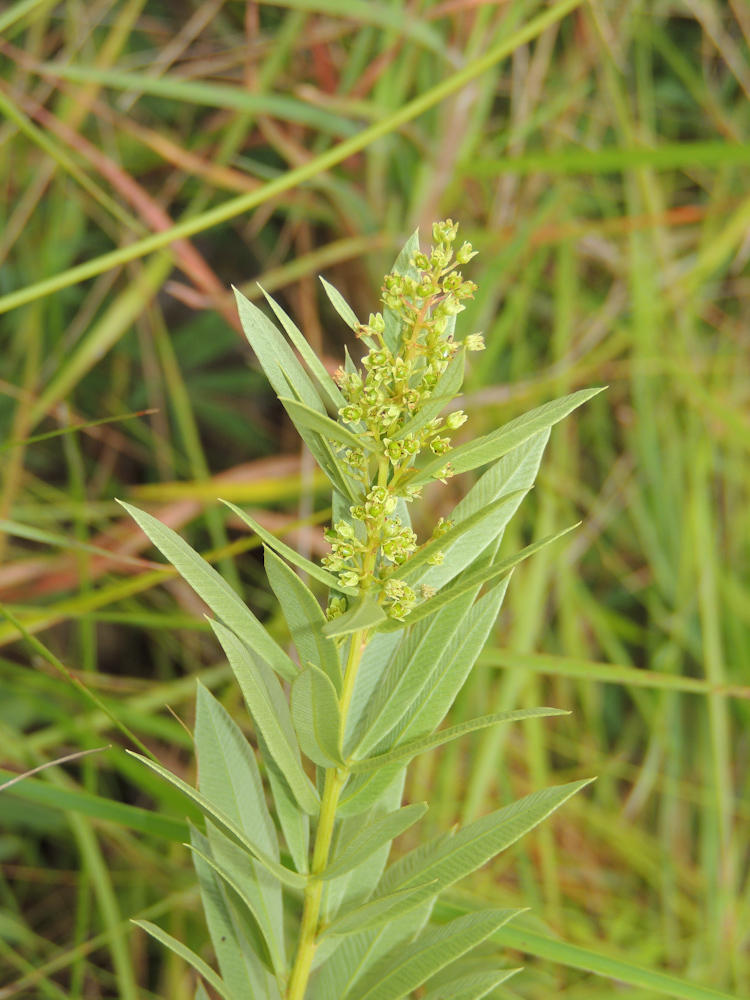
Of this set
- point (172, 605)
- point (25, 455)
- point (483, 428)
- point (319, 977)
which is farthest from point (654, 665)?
point (25, 455)

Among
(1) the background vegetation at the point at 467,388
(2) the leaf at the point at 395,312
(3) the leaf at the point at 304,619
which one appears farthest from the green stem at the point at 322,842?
(1) the background vegetation at the point at 467,388

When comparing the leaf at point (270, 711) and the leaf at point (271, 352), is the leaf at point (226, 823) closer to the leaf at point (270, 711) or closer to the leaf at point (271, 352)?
the leaf at point (270, 711)

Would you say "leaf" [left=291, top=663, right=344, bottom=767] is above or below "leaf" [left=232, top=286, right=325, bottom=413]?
below

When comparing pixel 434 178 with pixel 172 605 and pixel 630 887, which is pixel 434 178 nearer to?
pixel 172 605

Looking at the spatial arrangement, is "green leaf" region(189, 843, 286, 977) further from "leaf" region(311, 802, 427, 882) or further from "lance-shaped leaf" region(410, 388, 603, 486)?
"lance-shaped leaf" region(410, 388, 603, 486)

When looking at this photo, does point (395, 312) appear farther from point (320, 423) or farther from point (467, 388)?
point (467, 388)

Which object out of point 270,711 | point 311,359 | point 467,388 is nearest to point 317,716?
point 270,711

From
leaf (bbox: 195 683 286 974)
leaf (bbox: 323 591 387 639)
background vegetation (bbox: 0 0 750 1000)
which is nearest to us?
leaf (bbox: 323 591 387 639)

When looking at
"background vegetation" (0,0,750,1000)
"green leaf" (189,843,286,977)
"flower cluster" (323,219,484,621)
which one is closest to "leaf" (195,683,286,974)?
"green leaf" (189,843,286,977)
